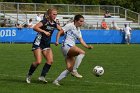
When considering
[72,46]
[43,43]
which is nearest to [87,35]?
[43,43]

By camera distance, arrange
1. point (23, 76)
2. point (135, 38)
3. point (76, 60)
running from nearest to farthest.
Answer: point (76, 60)
point (23, 76)
point (135, 38)

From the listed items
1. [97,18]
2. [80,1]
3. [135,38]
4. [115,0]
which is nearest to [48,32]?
[135,38]

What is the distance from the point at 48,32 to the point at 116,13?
38759 mm

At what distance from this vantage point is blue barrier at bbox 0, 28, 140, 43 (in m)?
40.3

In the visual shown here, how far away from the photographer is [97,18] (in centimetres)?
5150

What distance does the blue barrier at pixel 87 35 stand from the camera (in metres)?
40.3

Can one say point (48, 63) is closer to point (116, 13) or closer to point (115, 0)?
point (116, 13)

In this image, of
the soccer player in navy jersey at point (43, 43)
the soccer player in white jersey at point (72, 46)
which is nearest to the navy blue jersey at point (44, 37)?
the soccer player in navy jersey at point (43, 43)

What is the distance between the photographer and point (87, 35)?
43.3m

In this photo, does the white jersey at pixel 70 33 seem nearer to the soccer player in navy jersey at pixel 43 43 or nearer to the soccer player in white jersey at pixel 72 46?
the soccer player in white jersey at pixel 72 46

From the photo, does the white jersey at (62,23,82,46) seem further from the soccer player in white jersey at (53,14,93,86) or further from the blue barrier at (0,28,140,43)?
the blue barrier at (0,28,140,43)

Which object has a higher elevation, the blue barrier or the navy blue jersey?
the navy blue jersey

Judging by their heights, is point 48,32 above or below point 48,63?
above

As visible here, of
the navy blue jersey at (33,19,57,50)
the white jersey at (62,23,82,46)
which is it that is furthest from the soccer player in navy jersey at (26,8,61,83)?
the white jersey at (62,23,82,46)
